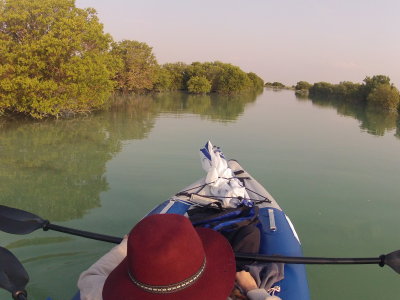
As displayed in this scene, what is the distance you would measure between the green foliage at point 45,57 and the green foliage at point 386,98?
23.9 m

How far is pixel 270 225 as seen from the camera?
268 cm

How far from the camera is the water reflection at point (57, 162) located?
4543 millimetres

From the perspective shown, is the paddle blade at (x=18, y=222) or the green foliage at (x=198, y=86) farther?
the green foliage at (x=198, y=86)

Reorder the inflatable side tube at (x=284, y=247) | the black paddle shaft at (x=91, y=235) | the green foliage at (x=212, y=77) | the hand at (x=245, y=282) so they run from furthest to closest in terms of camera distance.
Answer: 1. the green foliage at (x=212, y=77)
2. the black paddle shaft at (x=91, y=235)
3. the inflatable side tube at (x=284, y=247)
4. the hand at (x=245, y=282)

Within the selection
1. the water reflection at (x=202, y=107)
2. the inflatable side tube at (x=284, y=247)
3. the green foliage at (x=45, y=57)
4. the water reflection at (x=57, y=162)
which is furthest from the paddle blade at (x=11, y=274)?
the water reflection at (x=202, y=107)

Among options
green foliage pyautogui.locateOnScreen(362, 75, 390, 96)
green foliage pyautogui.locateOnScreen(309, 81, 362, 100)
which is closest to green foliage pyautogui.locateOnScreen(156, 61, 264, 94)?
green foliage pyautogui.locateOnScreen(309, 81, 362, 100)

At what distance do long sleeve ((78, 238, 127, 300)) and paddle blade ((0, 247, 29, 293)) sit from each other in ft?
1.28

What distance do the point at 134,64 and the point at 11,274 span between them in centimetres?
2962

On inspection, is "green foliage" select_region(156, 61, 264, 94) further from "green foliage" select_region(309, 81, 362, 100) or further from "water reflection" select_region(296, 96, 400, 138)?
"water reflection" select_region(296, 96, 400, 138)

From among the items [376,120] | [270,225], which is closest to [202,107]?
[376,120]

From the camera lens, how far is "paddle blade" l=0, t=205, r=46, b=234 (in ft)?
7.38

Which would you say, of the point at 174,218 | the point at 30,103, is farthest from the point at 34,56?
the point at 174,218

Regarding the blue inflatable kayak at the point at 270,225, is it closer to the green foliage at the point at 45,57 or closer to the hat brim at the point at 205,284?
the hat brim at the point at 205,284

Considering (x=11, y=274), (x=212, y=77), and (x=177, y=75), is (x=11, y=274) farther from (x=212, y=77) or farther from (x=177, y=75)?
(x=212, y=77)
